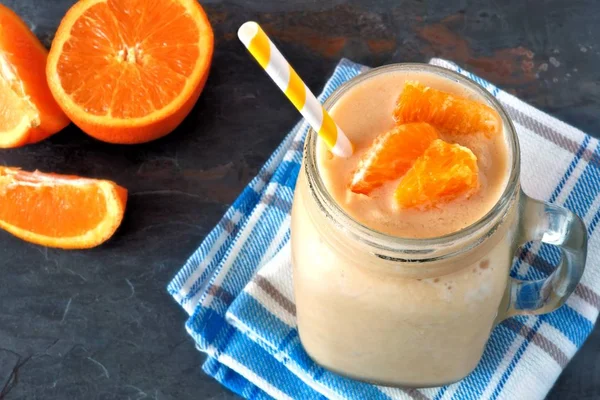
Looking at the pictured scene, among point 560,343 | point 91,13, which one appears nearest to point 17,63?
point 91,13

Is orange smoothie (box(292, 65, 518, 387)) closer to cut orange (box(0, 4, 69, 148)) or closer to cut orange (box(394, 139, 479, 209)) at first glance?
cut orange (box(394, 139, 479, 209))

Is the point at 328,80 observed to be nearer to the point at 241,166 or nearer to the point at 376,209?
the point at 241,166

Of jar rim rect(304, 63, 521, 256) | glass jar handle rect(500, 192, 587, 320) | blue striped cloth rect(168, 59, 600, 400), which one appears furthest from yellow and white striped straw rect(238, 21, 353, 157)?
Result: blue striped cloth rect(168, 59, 600, 400)

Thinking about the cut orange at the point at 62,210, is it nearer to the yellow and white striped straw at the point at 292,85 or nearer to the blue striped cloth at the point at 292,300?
the blue striped cloth at the point at 292,300

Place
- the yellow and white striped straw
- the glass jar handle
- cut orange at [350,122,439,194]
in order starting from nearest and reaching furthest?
the yellow and white striped straw
cut orange at [350,122,439,194]
the glass jar handle

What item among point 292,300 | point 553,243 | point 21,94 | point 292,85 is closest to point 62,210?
point 21,94
